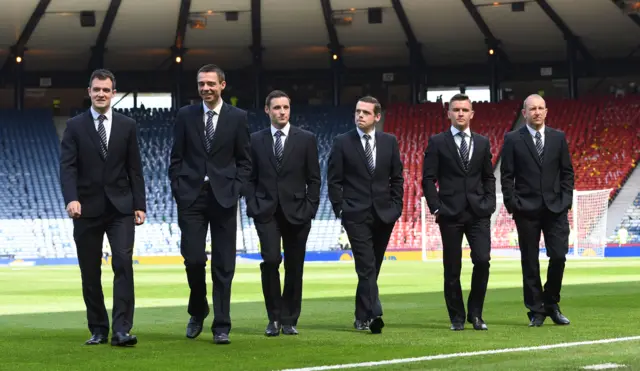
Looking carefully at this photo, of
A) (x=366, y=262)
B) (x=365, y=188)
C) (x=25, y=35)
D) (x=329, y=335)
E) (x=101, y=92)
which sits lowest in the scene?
(x=329, y=335)

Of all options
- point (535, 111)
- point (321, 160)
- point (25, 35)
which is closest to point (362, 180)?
point (535, 111)

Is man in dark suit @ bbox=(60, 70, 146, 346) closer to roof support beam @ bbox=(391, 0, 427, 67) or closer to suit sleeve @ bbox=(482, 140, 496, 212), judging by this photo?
suit sleeve @ bbox=(482, 140, 496, 212)

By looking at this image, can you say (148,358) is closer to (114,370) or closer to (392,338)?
(114,370)

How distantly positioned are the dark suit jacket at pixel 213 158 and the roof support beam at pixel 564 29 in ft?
120

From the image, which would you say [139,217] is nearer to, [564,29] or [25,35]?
[25,35]

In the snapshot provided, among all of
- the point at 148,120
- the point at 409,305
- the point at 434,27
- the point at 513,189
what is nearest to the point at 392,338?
the point at 513,189

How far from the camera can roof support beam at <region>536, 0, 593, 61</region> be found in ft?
Answer: 150

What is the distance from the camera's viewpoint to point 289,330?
11.0 m

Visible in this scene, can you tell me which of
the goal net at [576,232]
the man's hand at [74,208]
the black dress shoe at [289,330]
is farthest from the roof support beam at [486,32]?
the man's hand at [74,208]

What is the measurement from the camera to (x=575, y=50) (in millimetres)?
50469

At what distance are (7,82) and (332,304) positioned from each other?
1584 inches

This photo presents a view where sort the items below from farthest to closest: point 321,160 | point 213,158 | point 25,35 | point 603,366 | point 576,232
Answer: point 321,160 → point 25,35 → point 576,232 → point 213,158 → point 603,366

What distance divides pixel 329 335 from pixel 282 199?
1.43 m

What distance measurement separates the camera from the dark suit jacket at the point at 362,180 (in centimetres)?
1148
